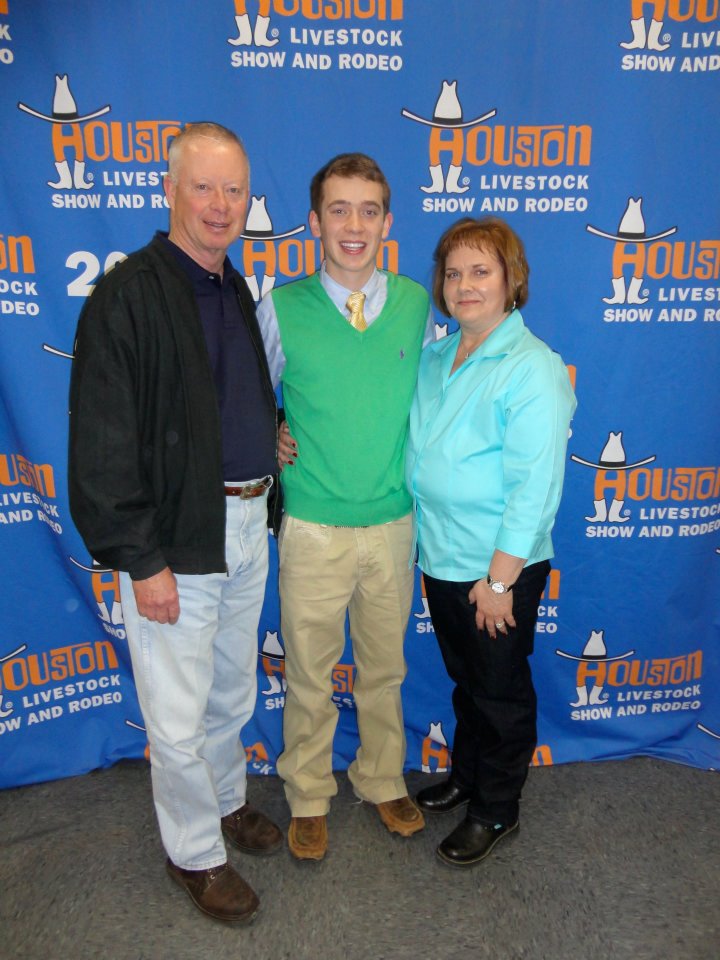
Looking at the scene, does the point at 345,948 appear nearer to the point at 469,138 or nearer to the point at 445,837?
the point at 445,837

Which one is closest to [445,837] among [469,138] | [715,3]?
[469,138]

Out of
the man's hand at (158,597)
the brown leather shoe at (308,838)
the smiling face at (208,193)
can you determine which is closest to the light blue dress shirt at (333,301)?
the smiling face at (208,193)

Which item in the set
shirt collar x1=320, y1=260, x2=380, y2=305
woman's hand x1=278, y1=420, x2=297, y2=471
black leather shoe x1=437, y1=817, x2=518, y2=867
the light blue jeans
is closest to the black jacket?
the light blue jeans

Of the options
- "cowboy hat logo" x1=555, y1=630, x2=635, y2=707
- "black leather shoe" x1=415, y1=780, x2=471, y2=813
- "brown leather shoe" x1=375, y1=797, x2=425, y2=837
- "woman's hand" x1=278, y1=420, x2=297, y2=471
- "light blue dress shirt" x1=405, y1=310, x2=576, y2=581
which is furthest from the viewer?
"cowboy hat logo" x1=555, y1=630, x2=635, y2=707

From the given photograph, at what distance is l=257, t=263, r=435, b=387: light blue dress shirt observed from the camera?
5.90 ft

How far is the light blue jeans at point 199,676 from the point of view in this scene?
1632mm

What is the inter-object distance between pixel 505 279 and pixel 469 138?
2.03 feet

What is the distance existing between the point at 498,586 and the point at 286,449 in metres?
0.66

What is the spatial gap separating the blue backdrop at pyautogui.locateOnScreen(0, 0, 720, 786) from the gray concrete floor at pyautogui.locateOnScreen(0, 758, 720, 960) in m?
0.24

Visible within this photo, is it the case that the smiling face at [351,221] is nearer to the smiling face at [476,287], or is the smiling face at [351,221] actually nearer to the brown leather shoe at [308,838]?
the smiling face at [476,287]

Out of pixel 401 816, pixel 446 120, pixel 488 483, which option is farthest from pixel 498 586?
pixel 446 120

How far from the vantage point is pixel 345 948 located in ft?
5.63

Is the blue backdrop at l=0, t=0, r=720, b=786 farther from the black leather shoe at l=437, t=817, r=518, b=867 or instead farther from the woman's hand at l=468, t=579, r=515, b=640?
the woman's hand at l=468, t=579, r=515, b=640

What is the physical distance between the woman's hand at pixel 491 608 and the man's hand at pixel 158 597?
29.3 inches
